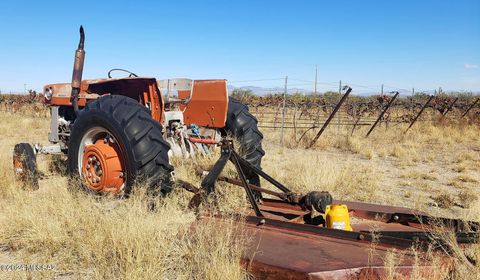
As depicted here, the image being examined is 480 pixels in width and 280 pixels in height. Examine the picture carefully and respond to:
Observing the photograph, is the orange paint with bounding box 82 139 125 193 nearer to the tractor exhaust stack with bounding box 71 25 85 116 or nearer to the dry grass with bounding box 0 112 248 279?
the dry grass with bounding box 0 112 248 279

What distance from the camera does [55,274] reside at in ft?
9.68

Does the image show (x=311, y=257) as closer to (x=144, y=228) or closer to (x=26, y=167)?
(x=144, y=228)

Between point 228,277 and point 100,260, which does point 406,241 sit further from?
point 100,260

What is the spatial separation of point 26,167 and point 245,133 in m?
2.95

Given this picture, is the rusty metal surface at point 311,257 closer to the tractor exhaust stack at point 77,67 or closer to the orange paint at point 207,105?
the orange paint at point 207,105

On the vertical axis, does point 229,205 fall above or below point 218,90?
below

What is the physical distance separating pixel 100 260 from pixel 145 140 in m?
1.29

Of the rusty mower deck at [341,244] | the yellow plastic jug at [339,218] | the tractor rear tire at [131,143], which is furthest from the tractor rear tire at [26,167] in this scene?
the yellow plastic jug at [339,218]

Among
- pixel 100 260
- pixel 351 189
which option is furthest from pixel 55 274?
pixel 351 189

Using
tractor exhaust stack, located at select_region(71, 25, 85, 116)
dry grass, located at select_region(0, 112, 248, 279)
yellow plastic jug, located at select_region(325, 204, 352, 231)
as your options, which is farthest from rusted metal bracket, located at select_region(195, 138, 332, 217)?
tractor exhaust stack, located at select_region(71, 25, 85, 116)

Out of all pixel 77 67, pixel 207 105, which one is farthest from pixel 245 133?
pixel 77 67

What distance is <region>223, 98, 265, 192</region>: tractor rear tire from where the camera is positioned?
5.58 m

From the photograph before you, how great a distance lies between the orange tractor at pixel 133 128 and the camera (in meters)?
3.97

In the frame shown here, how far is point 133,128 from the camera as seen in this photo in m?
3.96
